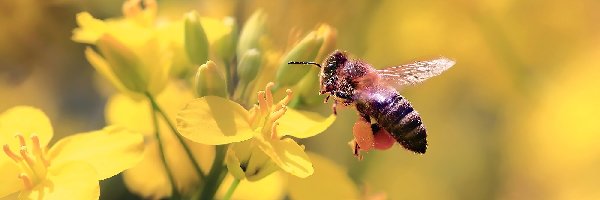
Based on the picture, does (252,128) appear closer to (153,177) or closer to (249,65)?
(249,65)

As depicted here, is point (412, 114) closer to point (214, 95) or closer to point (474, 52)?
point (214, 95)

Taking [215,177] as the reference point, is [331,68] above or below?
above

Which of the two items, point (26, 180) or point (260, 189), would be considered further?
point (260, 189)

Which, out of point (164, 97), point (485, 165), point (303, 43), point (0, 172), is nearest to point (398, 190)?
point (485, 165)

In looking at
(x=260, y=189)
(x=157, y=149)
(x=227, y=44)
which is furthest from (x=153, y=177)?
(x=227, y=44)

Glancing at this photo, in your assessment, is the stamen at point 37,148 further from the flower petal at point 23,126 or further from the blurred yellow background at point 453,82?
the blurred yellow background at point 453,82

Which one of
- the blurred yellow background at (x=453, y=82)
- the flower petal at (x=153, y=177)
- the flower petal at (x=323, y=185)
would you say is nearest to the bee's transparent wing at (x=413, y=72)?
the flower petal at (x=323, y=185)

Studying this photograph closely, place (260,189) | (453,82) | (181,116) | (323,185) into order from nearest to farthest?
(181,116), (323,185), (260,189), (453,82)
